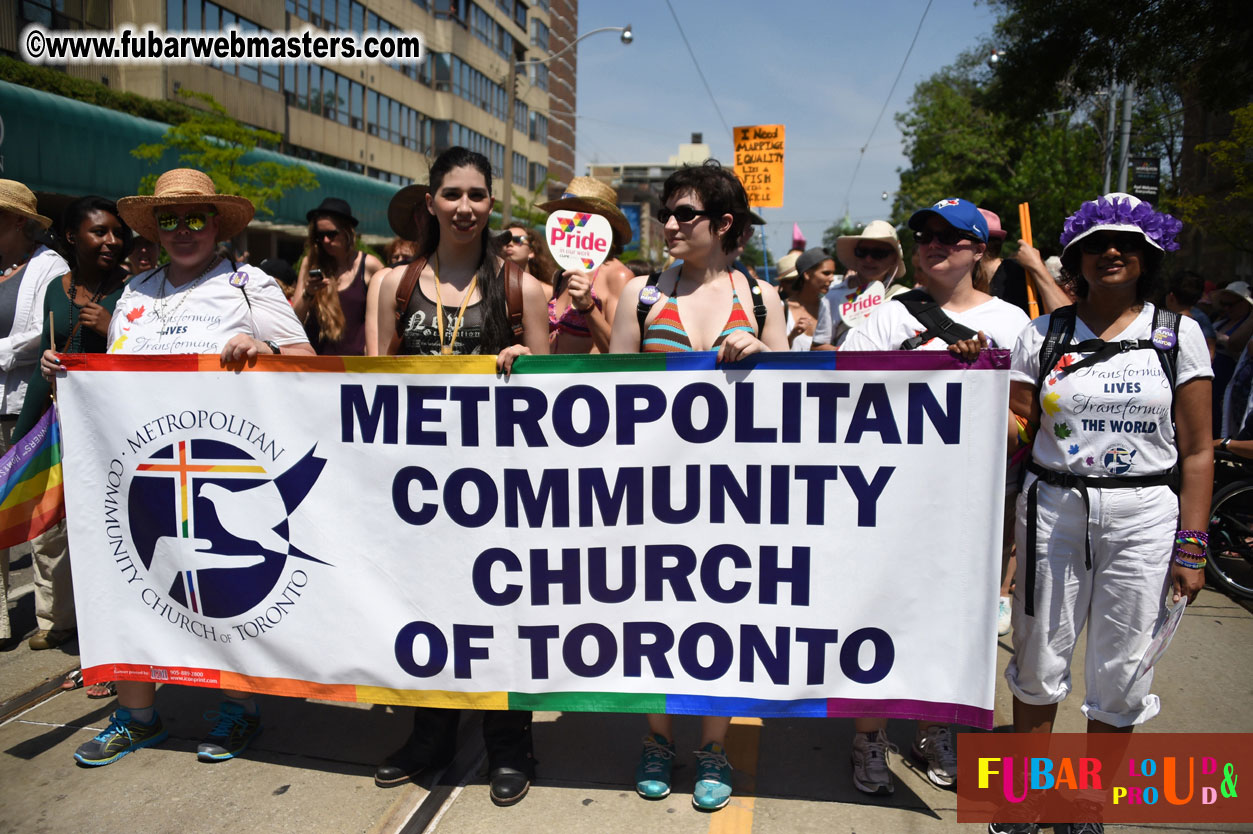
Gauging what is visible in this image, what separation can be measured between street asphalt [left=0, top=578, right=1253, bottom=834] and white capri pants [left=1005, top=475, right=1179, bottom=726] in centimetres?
53

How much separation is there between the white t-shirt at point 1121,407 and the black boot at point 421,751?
2343 millimetres

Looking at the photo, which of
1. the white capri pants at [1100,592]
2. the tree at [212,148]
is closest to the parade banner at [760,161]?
the white capri pants at [1100,592]

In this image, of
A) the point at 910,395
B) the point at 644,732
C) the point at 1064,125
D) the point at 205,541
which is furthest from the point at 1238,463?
the point at 1064,125

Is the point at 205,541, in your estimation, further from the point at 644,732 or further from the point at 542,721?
the point at 644,732

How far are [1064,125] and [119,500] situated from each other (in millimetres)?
35341

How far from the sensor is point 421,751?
10.7ft

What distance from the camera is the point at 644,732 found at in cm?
364

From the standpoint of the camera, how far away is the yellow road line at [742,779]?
295cm

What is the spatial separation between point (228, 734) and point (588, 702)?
146cm

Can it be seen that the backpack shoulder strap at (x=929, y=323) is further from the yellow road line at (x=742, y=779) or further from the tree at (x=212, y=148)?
the tree at (x=212, y=148)

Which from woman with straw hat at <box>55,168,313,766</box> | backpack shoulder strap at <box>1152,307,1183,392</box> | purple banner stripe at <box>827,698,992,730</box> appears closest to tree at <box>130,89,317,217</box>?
woman with straw hat at <box>55,168,313,766</box>

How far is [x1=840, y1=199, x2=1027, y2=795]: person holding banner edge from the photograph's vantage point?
3.13 m

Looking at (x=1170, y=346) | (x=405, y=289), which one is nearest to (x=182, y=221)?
(x=405, y=289)

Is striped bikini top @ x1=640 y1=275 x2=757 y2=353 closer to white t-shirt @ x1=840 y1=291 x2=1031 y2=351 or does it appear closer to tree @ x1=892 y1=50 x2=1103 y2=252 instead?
white t-shirt @ x1=840 y1=291 x2=1031 y2=351
